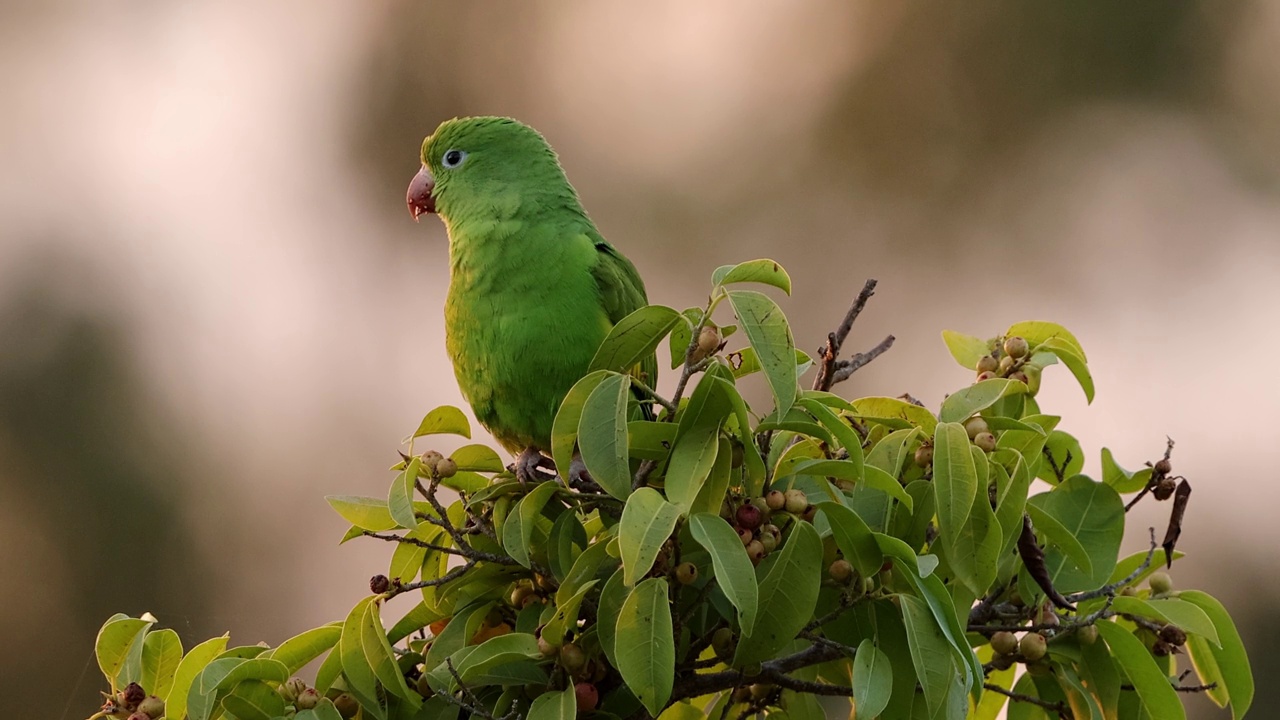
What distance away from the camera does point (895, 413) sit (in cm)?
208

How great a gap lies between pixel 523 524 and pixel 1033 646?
32.3 inches

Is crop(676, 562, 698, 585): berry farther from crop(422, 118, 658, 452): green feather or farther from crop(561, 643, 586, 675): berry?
crop(422, 118, 658, 452): green feather

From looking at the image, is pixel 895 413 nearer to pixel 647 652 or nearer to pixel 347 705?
pixel 647 652

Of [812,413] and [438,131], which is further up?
[438,131]

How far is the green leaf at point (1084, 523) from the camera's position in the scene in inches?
78.9

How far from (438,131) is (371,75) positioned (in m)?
6.31

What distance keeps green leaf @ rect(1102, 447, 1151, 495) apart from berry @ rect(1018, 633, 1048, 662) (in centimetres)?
31

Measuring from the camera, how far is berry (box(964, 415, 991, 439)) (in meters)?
1.91

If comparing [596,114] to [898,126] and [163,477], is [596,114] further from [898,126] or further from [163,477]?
[163,477]

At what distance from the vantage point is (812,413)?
1.72 meters

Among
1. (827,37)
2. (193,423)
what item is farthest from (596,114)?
(193,423)

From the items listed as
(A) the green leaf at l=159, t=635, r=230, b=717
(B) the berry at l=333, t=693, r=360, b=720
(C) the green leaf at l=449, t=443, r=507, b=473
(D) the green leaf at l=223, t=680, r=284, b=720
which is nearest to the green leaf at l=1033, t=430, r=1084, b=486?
(C) the green leaf at l=449, t=443, r=507, b=473

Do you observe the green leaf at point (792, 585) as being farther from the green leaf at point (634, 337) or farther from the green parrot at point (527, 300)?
the green parrot at point (527, 300)

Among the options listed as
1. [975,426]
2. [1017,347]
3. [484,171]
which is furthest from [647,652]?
[484,171]
